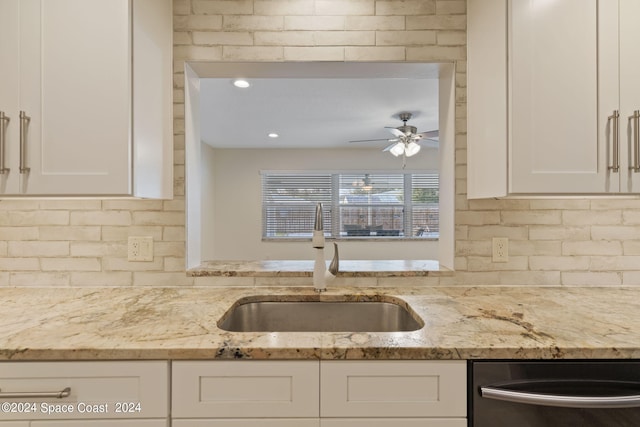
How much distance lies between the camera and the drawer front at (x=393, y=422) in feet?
2.80

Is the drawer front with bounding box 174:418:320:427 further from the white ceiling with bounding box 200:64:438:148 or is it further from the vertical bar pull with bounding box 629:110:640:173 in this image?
the white ceiling with bounding box 200:64:438:148

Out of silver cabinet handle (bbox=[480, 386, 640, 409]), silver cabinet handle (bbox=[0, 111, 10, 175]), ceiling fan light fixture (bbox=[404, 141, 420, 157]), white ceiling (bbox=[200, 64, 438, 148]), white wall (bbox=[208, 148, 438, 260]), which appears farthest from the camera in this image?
white wall (bbox=[208, 148, 438, 260])

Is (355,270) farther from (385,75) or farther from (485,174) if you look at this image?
(385,75)

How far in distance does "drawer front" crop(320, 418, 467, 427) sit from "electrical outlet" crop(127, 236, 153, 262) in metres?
1.07

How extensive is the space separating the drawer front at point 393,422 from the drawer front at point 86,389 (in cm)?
45

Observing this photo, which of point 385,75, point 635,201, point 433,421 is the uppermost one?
point 385,75

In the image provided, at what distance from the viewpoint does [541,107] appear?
45.7 inches

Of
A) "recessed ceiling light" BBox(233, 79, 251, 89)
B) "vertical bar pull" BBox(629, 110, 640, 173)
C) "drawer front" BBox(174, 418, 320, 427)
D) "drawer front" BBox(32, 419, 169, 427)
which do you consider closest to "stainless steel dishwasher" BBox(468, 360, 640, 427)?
"drawer front" BBox(174, 418, 320, 427)

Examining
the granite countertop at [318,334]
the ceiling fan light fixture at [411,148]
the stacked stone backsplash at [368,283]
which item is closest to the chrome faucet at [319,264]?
the granite countertop at [318,334]

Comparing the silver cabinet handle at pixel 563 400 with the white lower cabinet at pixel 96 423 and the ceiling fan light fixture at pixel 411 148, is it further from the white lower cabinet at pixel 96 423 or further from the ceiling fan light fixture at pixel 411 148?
the ceiling fan light fixture at pixel 411 148

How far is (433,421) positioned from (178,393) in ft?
2.24

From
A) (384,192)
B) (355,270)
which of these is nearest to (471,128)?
(355,270)

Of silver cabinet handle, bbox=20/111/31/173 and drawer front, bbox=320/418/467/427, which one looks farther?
silver cabinet handle, bbox=20/111/31/173

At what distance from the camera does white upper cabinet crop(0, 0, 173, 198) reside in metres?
1.13
